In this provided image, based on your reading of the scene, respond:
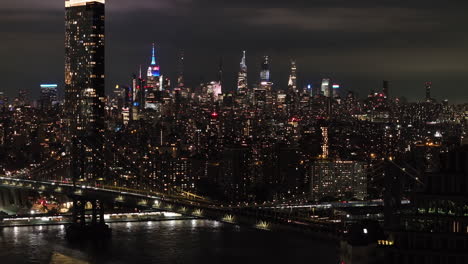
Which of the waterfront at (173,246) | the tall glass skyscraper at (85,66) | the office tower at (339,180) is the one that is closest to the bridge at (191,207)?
the waterfront at (173,246)

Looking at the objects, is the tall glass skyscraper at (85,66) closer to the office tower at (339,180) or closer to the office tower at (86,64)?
the office tower at (86,64)

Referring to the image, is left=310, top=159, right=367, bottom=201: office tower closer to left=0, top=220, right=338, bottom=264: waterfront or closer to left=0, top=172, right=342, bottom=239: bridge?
left=0, top=172, right=342, bottom=239: bridge

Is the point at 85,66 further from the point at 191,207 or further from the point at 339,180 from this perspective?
the point at 191,207

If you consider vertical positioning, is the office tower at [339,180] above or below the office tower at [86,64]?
below

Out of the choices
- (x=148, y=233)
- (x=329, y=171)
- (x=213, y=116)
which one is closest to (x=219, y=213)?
(x=148, y=233)

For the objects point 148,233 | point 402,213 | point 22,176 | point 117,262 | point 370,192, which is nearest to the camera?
point 402,213

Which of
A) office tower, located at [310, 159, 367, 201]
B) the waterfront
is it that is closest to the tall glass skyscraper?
office tower, located at [310, 159, 367, 201]

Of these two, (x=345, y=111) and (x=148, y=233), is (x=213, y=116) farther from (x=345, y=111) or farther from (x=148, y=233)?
(x=148, y=233)
